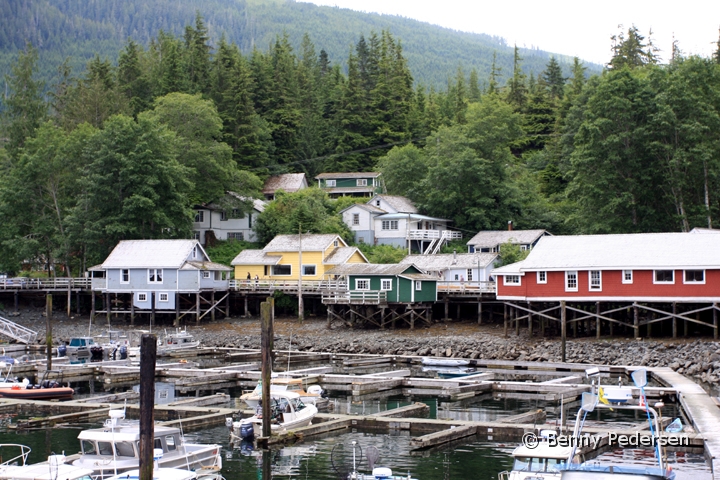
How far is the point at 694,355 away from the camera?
39.9 m

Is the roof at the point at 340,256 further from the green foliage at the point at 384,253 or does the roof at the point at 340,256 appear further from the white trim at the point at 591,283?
the white trim at the point at 591,283

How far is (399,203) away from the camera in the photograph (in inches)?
3093

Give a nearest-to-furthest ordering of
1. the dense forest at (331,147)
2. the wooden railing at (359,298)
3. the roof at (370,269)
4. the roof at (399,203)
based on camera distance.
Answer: the wooden railing at (359,298)
the roof at (370,269)
the dense forest at (331,147)
the roof at (399,203)

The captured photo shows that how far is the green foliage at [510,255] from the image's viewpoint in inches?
2498

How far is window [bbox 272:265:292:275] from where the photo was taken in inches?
2569

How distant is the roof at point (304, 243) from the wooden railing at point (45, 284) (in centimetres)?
1445

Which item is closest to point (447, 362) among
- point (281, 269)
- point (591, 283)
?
point (591, 283)

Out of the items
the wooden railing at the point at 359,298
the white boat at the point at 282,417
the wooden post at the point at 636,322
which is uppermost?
the wooden railing at the point at 359,298

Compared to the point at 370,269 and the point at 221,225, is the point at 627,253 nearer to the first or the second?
the point at 370,269

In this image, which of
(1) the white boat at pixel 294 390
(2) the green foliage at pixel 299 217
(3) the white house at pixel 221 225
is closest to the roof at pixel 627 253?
(1) the white boat at pixel 294 390

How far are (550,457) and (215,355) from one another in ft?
111

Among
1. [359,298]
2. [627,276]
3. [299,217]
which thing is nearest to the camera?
[627,276]

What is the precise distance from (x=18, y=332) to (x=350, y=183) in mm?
42935

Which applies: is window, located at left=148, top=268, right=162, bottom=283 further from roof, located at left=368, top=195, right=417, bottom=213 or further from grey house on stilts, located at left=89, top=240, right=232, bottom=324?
roof, located at left=368, top=195, right=417, bottom=213
